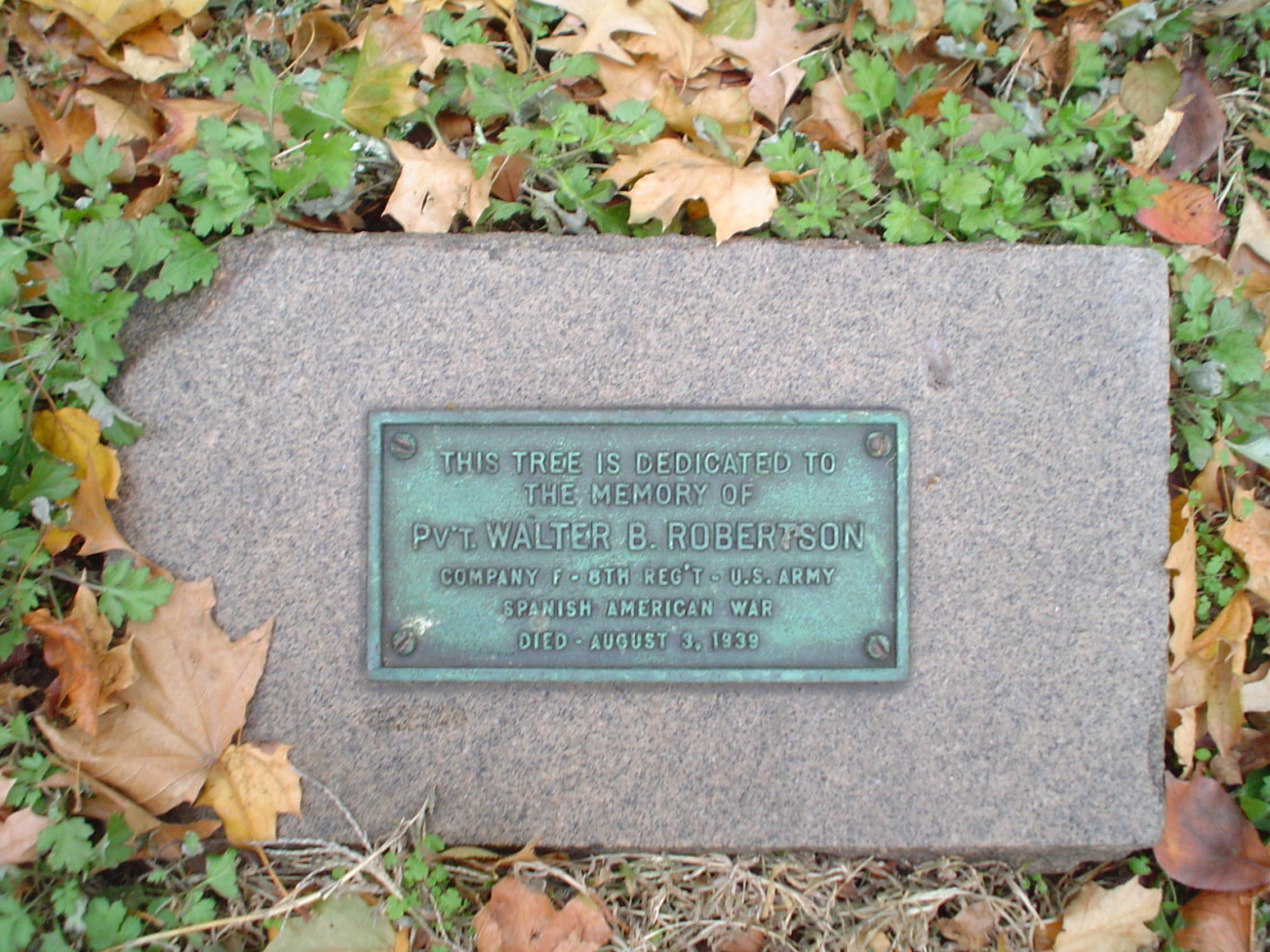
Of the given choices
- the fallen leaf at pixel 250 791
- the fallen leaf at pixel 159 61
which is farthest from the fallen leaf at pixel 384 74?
the fallen leaf at pixel 250 791

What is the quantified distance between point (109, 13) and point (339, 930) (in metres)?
2.12

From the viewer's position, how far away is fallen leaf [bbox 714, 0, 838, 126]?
2186 millimetres

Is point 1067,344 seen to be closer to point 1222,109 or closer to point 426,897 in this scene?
point 1222,109

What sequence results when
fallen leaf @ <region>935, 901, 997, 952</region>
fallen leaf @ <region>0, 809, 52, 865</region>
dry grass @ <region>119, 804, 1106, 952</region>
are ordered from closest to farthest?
fallen leaf @ <region>0, 809, 52, 865</region> → dry grass @ <region>119, 804, 1106, 952</region> → fallen leaf @ <region>935, 901, 997, 952</region>

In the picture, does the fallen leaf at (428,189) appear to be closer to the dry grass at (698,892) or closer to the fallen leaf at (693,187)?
the fallen leaf at (693,187)

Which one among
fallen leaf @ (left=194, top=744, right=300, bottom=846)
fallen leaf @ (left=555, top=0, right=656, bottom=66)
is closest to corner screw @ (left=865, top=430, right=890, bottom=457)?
fallen leaf @ (left=555, top=0, right=656, bottom=66)

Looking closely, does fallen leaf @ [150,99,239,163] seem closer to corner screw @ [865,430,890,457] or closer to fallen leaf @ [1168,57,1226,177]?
corner screw @ [865,430,890,457]

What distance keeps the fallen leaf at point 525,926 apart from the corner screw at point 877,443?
1175 millimetres

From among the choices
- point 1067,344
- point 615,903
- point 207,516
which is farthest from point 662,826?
point 1067,344

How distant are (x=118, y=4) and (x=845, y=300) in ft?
5.92

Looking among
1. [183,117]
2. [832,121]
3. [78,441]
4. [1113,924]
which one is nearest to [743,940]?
[1113,924]

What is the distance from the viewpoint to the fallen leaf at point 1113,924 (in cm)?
196

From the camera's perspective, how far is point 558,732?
1.92 m

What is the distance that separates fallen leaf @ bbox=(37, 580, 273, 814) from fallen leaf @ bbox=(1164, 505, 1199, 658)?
204cm
